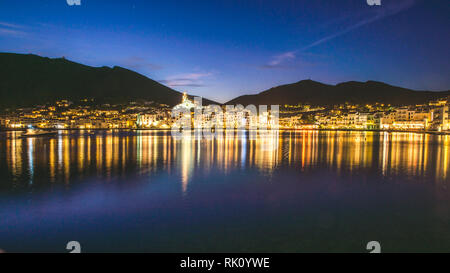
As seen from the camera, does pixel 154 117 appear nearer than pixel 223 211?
No

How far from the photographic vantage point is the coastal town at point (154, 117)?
115 meters

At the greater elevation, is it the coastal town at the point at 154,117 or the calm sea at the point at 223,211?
the coastal town at the point at 154,117

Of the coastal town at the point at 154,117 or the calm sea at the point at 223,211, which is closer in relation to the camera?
the calm sea at the point at 223,211

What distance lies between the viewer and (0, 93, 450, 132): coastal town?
115250mm

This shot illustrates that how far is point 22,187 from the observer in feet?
36.3

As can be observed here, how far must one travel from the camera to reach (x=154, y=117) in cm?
14488

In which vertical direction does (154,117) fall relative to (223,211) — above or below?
above

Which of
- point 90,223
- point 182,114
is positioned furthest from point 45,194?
point 182,114

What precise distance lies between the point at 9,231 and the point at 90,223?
165 cm

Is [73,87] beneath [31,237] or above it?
above

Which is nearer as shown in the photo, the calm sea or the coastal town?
the calm sea

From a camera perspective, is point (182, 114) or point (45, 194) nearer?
point (45, 194)

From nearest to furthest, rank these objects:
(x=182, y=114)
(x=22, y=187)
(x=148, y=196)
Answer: (x=148, y=196)
(x=22, y=187)
(x=182, y=114)
